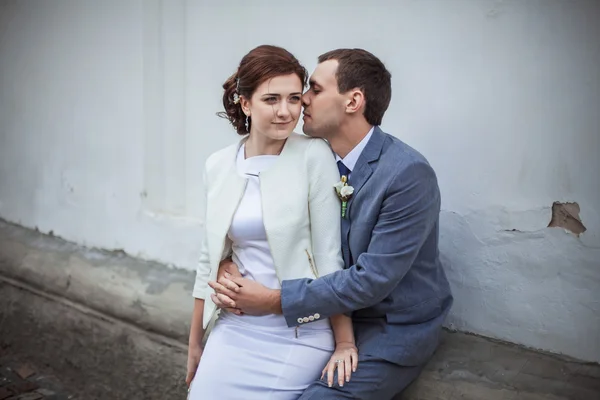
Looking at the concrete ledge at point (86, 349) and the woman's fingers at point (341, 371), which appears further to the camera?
the concrete ledge at point (86, 349)

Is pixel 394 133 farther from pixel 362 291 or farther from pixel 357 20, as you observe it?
pixel 362 291

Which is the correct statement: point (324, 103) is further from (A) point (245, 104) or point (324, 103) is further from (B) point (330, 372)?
(B) point (330, 372)

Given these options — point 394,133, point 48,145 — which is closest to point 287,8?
point 394,133

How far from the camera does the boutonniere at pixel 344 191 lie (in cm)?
264

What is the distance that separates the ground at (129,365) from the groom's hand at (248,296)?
0.72 metres

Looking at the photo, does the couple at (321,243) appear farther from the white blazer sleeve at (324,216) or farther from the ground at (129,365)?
the ground at (129,365)

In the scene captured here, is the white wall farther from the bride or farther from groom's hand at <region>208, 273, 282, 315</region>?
groom's hand at <region>208, 273, 282, 315</region>

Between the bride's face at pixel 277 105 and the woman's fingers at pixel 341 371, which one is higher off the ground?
the bride's face at pixel 277 105

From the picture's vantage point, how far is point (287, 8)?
369 cm

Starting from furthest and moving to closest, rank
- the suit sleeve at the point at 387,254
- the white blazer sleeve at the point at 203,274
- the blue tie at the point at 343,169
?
the white blazer sleeve at the point at 203,274, the blue tie at the point at 343,169, the suit sleeve at the point at 387,254

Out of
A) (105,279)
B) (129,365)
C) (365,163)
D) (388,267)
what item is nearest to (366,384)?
(388,267)

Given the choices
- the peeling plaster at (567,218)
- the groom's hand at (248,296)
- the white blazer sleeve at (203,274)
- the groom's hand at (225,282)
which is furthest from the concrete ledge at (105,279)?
the peeling plaster at (567,218)

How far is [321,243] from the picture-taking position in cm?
266

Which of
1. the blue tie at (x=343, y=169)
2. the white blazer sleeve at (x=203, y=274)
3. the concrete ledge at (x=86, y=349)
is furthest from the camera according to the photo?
the concrete ledge at (x=86, y=349)
